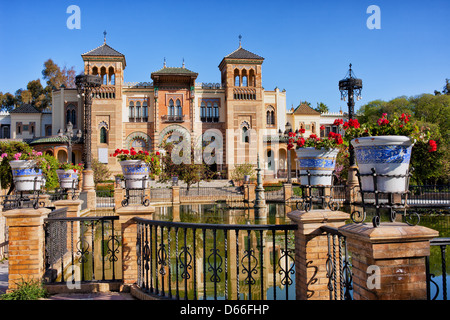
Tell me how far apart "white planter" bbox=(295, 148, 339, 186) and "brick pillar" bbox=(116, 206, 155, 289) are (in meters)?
2.40

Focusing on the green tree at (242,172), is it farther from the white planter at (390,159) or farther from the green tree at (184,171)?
the white planter at (390,159)

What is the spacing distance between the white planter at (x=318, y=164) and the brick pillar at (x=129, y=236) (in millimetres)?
2397

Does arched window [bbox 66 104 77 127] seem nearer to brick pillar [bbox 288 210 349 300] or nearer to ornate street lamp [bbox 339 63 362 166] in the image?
ornate street lamp [bbox 339 63 362 166]

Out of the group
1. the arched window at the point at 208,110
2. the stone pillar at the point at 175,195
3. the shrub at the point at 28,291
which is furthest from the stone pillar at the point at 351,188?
the arched window at the point at 208,110

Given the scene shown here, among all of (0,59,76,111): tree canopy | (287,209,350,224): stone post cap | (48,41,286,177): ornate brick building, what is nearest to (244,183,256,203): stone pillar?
(48,41,286,177): ornate brick building

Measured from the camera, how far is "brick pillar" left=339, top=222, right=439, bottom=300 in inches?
111

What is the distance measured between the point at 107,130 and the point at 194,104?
10.2 meters

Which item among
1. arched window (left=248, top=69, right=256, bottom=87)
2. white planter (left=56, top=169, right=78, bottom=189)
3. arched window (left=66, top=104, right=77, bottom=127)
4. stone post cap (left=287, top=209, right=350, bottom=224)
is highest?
arched window (left=248, top=69, right=256, bottom=87)

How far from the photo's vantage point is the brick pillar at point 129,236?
5.34 meters

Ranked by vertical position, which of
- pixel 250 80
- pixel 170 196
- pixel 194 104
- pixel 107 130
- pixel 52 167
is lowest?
pixel 170 196
